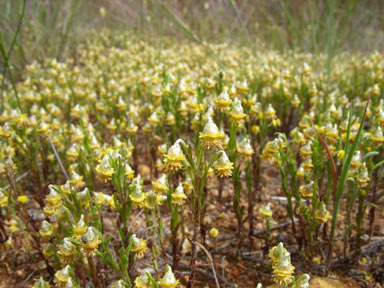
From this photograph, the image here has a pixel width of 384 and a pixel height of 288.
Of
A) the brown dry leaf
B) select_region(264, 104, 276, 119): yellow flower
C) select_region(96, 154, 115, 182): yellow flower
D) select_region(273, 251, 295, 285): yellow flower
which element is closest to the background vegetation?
select_region(264, 104, 276, 119): yellow flower

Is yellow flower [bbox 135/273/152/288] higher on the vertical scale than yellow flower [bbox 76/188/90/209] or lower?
lower

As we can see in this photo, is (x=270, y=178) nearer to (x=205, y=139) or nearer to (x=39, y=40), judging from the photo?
(x=205, y=139)

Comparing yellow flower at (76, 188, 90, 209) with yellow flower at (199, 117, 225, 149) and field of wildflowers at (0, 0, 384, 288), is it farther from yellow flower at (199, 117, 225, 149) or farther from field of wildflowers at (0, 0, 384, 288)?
yellow flower at (199, 117, 225, 149)

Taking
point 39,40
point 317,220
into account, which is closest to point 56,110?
point 317,220

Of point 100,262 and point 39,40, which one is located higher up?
point 39,40

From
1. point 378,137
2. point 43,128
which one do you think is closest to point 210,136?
point 378,137

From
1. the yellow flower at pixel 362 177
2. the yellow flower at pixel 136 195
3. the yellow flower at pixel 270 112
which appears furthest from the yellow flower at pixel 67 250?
the yellow flower at pixel 270 112

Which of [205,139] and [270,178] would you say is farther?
[270,178]

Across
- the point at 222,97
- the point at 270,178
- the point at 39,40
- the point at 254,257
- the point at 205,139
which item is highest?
the point at 39,40
